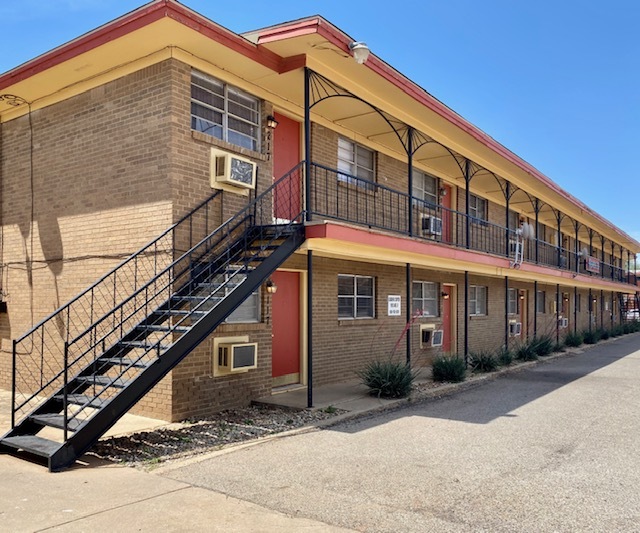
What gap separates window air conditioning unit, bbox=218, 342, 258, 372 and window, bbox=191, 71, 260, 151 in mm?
3155

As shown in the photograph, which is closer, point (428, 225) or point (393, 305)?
point (393, 305)

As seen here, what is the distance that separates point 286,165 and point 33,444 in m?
6.38

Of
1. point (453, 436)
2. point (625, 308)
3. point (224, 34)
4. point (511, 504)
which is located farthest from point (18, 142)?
point (625, 308)

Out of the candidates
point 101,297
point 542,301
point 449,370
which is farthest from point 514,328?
point 101,297

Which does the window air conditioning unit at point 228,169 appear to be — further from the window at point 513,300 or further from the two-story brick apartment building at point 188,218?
the window at point 513,300

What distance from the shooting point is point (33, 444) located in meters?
6.17

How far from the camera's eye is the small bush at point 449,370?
11.7 meters

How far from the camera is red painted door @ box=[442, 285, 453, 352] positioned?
634 inches

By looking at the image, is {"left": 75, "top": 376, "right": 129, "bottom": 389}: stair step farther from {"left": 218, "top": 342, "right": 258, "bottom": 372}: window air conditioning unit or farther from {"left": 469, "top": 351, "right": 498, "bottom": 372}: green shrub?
{"left": 469, "top": 351, "right": 498, "bottom": 372}: green shrub

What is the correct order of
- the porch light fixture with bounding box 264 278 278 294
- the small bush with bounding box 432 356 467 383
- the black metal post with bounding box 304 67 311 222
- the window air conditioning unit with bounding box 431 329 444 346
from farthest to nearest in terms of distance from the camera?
the window air conditioning unit with bounding box 431 329 444 346 < the small bush with bounding box 432 356 467 383 < the porch light fixture with bounding box 264 278 278 294 < the black metal post with bounding box 304 67 311 222

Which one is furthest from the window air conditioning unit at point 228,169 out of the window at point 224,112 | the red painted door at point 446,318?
the red painted door at point 446,318

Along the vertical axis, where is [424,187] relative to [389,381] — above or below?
above

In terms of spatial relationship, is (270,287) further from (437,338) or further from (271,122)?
(437,338)

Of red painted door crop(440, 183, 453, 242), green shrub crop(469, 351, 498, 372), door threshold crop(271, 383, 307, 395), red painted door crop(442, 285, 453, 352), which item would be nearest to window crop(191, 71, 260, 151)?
door threshold crop(271, 383, 307, 395)
